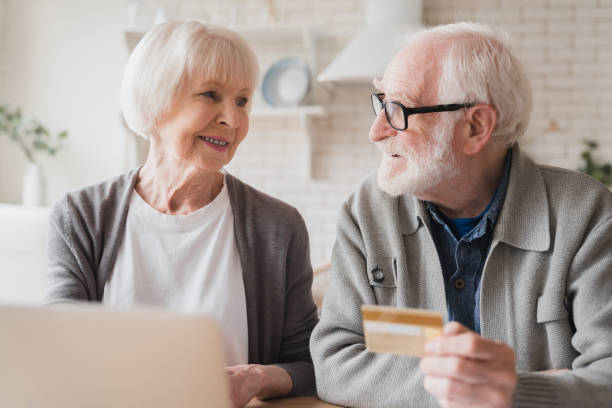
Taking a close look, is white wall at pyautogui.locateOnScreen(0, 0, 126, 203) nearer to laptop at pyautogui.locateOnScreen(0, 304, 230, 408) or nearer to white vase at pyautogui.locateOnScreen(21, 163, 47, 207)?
white vase at pyautogui.locateOnScreen(21, 163, 47, 207)

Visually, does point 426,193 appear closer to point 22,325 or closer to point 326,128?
point 22,325

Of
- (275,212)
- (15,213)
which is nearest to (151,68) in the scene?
(275,212)

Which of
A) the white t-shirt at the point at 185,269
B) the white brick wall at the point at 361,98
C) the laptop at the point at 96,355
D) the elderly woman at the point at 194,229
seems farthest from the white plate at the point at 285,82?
the laptop at the point at 96,355

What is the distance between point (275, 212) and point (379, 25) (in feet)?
7.63

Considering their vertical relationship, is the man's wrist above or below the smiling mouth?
below

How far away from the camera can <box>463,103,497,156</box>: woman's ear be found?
145 centimetres

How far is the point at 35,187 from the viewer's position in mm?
4191

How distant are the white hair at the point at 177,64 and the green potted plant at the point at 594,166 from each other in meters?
2.96

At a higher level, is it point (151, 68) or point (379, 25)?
point (379, 25)

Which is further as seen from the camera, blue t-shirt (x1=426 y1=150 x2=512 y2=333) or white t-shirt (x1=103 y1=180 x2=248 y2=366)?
white t-shirt (x1=103 y1=180 x2=248 y2=366)

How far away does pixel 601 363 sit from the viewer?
120cm

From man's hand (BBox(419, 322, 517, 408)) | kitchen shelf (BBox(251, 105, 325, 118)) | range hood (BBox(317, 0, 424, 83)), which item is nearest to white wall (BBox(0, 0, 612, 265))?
kitchen shelf (BBox(251, 105, 325, 118))

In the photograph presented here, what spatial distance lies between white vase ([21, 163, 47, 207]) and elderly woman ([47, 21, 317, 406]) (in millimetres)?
2759

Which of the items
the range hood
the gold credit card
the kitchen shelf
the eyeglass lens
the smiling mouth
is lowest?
the gold credit card
